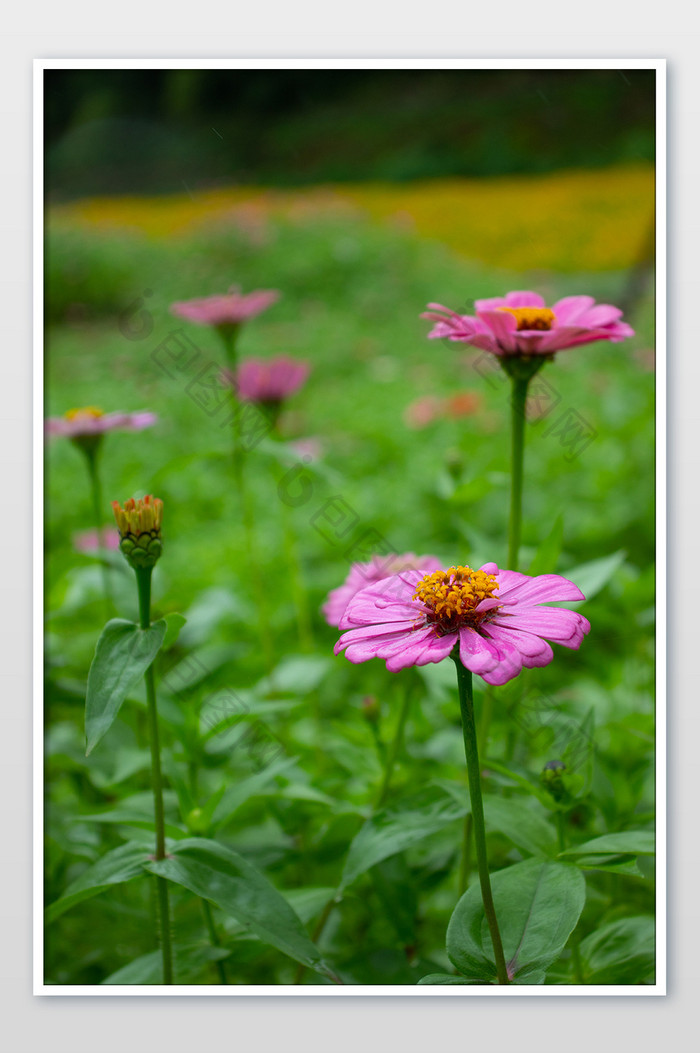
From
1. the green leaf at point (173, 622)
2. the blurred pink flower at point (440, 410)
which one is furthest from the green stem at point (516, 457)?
the blurred pink flower at point (440, 410)

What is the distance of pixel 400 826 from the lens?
1.92 feet

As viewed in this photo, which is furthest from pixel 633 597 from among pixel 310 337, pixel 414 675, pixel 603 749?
pixel 310 337

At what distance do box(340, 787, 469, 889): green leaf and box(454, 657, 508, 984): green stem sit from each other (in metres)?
0.09

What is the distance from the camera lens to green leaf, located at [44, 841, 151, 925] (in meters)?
0.53

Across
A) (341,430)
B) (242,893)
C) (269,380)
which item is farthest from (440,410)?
(242,893)

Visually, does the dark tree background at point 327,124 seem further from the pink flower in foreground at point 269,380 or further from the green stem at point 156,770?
the green stem at point 156,770

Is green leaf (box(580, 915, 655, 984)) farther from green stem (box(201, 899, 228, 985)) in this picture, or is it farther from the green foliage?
green stem (box(201, 899, 228, 985))

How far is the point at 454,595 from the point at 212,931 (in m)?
0.35

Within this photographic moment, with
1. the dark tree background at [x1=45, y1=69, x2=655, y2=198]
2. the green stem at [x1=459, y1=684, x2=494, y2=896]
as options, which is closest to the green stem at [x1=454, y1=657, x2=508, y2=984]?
the green stem at [x1=459, y1=684, x2=494, y2=896]

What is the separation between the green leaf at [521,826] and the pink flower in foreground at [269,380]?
0.47m

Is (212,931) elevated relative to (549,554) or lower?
lower

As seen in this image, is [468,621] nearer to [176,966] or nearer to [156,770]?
[156,770]

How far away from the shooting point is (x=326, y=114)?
1.18 meters

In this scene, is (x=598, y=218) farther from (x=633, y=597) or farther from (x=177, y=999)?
(x=177, y=999)
